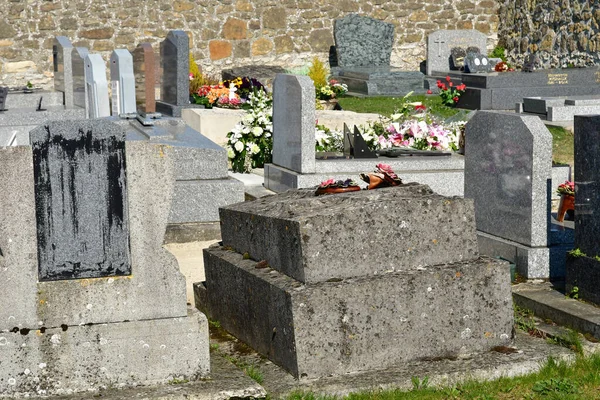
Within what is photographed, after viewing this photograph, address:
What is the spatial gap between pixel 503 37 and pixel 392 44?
2712mm

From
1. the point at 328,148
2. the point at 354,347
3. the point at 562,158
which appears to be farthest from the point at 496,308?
the point at 562,158

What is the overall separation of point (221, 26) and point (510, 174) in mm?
15452

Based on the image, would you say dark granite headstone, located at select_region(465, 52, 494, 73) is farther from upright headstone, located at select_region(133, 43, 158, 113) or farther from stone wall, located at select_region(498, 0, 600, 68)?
upright headstone, located at select_region(133, 43, 158, 113)

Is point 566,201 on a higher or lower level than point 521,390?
higher

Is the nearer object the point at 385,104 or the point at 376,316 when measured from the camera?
the point at 376,316

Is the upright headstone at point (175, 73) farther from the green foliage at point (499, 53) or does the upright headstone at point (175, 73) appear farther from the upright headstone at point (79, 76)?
the green foliage at point (499, 53)

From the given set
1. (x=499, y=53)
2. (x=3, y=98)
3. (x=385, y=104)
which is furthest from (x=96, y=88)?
(x=499, y=53)

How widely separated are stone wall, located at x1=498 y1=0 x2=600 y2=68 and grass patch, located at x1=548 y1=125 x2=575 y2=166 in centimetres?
661

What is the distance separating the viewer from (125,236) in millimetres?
4363

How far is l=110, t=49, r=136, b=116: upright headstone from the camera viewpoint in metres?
9.73

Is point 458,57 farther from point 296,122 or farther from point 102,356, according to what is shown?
point 102,356

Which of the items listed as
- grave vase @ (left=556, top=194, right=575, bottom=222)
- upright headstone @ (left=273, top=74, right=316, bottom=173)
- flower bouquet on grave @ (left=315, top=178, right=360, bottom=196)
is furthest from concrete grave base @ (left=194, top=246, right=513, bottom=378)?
upright headstone @ (left=273, top=74, right=316, bottom=173)

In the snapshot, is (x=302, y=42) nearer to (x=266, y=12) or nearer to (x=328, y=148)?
(x=266, y=12)

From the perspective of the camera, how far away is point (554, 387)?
14.6ft
